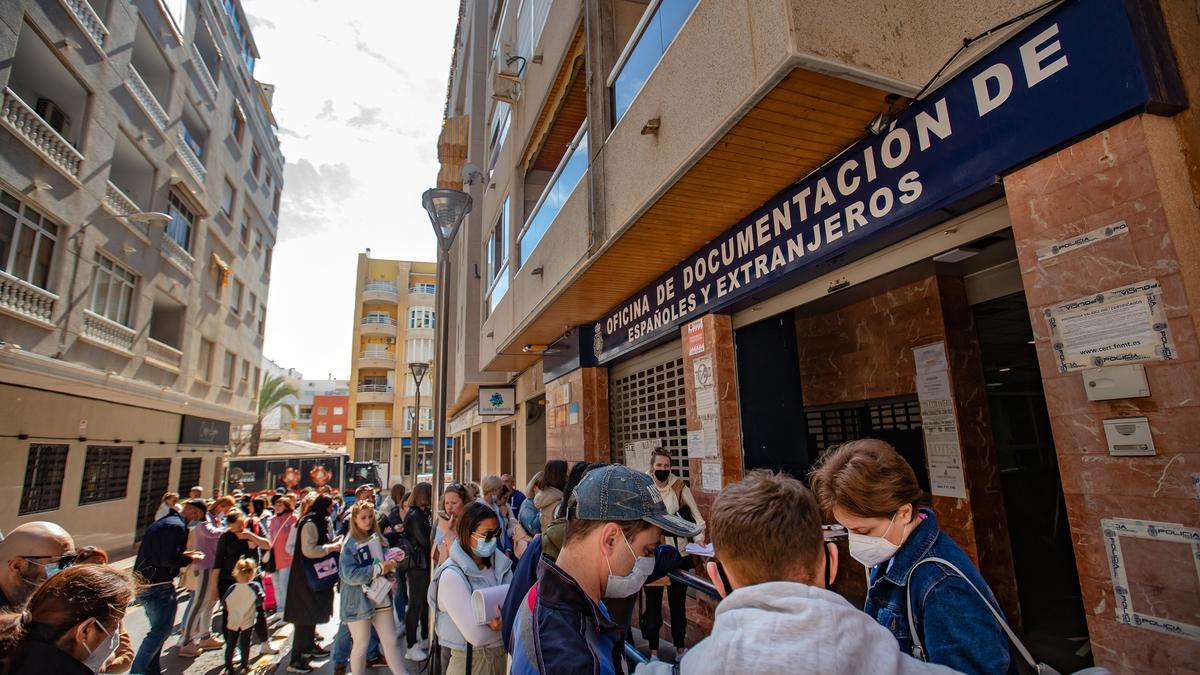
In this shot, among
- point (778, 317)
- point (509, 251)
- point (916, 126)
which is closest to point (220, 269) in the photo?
point (509, 251)

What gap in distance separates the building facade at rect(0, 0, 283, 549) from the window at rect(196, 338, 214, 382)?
0.26 ft

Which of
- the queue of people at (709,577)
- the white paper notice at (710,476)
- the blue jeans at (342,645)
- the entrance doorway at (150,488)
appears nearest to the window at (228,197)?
the entrance doorway at (150,488)

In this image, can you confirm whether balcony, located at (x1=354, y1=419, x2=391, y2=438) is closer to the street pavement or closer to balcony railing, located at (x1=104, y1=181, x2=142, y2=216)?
balcony railing, located at (x1=104, y1=181, x2=142, y2=216)

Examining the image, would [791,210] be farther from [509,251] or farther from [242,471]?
[242,471]

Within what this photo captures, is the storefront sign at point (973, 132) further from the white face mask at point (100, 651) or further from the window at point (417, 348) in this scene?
the window at point (417, 348)

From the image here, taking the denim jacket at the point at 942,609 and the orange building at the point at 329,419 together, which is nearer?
the denim jacket at the point at 942,609

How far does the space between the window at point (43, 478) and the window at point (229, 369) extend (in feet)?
32.3

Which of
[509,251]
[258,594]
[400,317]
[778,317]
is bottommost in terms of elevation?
[258,594]

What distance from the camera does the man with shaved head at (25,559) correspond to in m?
2.99

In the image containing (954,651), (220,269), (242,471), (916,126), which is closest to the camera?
(954,651)

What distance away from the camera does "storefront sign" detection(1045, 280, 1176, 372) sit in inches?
88.7

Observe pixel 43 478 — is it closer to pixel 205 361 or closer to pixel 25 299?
pixel 25 299

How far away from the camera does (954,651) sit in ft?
5.43

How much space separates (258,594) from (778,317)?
22.0 feet
